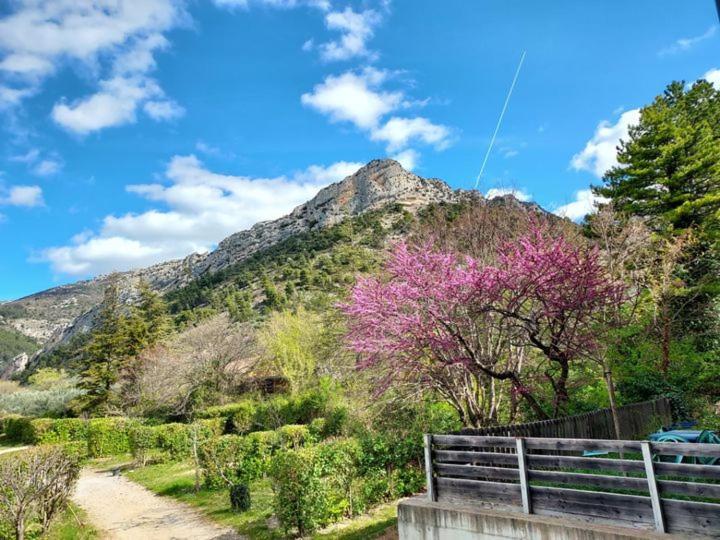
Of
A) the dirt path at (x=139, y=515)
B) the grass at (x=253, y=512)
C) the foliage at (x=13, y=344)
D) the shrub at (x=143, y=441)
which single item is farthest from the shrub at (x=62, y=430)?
the foliage at (x=13, y=344)

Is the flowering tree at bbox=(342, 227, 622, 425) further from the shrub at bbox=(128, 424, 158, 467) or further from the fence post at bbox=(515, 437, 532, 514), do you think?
the shrub at bbox=(128, 424, 158, 467)

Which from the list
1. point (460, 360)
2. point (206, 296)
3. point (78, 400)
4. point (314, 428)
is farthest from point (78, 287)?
point (460, 360)

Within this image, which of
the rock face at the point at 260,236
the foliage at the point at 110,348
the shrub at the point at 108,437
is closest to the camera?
the shrub at the point at 108,437

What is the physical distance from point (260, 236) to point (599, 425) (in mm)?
84993

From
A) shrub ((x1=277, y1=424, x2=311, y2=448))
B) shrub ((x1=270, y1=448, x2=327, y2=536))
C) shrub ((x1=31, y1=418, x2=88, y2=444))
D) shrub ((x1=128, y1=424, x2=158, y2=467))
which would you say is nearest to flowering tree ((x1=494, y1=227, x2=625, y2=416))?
shrub ((x1=270, y1=448, x2=327, y2=536))

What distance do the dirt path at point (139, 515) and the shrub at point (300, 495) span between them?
4.03 ft

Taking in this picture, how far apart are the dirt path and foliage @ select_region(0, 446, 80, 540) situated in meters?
1.23

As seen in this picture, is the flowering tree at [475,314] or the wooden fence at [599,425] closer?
the wooden fence at [599,425]

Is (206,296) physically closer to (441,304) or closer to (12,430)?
(12,430)

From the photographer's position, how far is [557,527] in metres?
4.60

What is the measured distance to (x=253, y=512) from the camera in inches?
386

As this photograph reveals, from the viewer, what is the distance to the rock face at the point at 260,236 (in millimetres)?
74500

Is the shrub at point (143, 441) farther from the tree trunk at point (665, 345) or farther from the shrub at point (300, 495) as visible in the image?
the tree trunk at point (665, 345)

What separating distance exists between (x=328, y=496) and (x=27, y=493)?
5.49 metres
